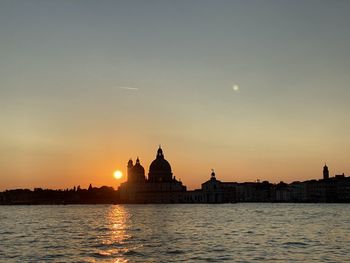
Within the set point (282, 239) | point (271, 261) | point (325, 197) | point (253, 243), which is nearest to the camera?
point (271, 261)

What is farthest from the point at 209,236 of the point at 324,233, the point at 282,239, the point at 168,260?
the point at 168,260

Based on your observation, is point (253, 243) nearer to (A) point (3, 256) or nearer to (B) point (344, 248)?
(B) point (344, 248)

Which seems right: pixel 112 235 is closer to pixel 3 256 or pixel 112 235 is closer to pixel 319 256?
pixel 3 256

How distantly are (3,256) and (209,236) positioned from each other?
17.9 meters

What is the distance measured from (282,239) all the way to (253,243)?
3.64 m

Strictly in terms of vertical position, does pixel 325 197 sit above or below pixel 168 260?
above

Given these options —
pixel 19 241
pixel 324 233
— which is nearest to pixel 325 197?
pixel 324 233

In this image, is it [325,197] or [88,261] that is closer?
[88,261]

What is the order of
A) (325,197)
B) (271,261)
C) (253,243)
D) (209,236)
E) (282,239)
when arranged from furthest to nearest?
(325,197) → (209,236) → (282,239) → (253,243) → (271,261)

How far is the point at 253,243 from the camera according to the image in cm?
3994

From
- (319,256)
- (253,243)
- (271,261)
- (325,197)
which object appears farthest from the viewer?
(325,197)

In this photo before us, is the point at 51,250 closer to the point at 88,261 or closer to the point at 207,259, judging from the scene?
the point at 88,261

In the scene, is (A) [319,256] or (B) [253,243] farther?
(B) [253,243]

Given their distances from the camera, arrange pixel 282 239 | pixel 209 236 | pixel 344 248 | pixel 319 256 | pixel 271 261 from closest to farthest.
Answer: pixel 271 261 → pixel 319 256 → pixel 344 248 → pixel 282 239 → pixel 209 236
